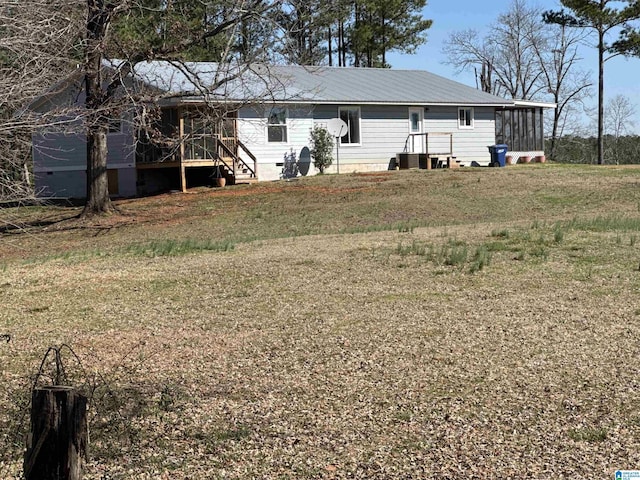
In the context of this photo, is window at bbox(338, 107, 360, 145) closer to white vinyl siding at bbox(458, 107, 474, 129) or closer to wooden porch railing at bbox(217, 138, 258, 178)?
wooden porch railing at bbox(217, 138, 258, 178)

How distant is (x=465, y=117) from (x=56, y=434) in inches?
1291

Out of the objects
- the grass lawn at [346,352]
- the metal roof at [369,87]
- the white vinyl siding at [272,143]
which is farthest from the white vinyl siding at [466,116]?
the grass lawn at [346,352]

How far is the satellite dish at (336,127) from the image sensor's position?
3067cm

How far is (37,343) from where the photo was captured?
25.4 ft

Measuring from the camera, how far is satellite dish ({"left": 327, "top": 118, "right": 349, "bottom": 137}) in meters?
30.7

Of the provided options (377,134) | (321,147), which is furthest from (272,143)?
(377,134)

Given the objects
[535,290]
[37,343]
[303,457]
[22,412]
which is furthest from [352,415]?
[535,290]

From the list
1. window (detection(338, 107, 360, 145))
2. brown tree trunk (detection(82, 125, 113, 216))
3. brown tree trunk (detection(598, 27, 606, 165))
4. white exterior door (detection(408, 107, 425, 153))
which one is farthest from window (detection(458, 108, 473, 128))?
brown tree trunk (detection(82, 125, 113, 216))

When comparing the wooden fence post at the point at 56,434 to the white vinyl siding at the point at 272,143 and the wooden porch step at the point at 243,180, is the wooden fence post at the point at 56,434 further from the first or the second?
the white vinyl siding at the point at 272,143

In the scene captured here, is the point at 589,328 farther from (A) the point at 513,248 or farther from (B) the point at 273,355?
(A) the point at 513,248

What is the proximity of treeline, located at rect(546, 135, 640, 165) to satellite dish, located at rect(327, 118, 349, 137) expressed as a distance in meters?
29.0

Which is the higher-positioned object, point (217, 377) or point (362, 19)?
point (362, 19)

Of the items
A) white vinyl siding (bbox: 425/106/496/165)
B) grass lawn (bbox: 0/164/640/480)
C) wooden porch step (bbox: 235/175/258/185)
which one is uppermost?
white vinyl siding (bbox: 425/106/496/165)

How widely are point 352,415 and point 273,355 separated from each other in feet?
5.36
